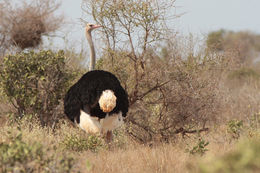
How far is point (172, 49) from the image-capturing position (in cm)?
716

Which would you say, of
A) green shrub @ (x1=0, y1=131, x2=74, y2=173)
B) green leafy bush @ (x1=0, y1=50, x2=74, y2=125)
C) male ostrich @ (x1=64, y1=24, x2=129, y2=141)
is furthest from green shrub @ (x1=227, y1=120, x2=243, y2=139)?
green shrub @ (x1=0, y1=131, x2=74, y2=173)

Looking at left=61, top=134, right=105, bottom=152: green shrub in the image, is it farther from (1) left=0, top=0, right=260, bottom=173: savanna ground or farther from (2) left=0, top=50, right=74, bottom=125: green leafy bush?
(2) left=0, top=50, right=74, bottom=125: green leafy bush

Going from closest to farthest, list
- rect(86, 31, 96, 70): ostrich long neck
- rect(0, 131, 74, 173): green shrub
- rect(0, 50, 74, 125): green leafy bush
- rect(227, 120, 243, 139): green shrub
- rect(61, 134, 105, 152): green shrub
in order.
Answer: rect(0, 131, 74, 173): green shrub < rect(61, 134, 105, 152): green shrub < rect(227, 120, 243, 139): green shrub < rect(86, 31, 96, 70): ostrich long neck < rect(0, 50, 74, 125): green leafy bush

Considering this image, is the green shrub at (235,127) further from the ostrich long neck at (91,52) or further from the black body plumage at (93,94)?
the ostrich long neck at (91,52)

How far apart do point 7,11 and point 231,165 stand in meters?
12.4

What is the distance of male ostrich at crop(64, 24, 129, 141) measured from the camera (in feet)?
18.8

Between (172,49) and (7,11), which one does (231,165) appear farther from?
(7,11)

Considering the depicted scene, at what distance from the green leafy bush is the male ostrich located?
1435 mm

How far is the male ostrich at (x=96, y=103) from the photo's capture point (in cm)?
574

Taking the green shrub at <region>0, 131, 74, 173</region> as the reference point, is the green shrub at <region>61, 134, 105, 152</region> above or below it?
below

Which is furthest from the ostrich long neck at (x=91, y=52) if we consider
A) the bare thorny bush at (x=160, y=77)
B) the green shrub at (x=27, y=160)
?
the green shrub at (x=27, y=160)

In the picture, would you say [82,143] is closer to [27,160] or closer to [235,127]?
[235,127]

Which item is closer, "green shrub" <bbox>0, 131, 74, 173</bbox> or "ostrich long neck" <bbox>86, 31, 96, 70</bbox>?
"green shrub" <bbox>0, 131, 74, 173</bbox>

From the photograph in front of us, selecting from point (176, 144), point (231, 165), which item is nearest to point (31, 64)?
point (176, 144)
